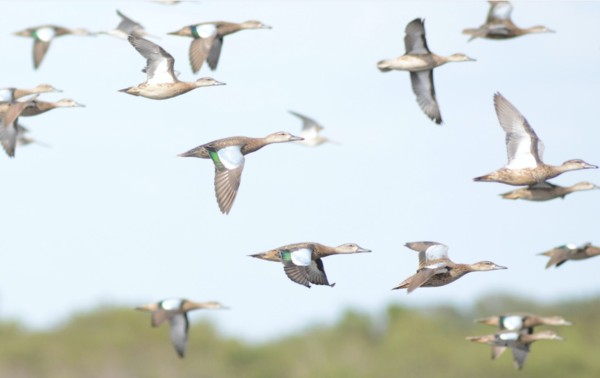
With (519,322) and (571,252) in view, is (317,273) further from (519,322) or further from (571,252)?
(571,252)

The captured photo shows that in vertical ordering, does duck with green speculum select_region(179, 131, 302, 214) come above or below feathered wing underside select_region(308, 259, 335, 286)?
above

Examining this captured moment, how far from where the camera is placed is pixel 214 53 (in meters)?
23.3

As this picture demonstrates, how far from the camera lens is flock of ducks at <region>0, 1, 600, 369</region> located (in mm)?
18641

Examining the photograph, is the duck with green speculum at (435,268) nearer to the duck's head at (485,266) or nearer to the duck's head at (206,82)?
the duck's head at (485,266)

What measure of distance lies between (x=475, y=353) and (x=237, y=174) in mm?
38135

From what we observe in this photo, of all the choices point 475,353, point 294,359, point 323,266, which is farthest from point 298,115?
point 294,359

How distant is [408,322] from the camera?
211ft

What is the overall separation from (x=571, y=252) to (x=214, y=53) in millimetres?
6121

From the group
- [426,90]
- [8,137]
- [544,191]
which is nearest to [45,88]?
[8,137]

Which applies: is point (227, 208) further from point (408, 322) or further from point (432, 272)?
point (408, 322)

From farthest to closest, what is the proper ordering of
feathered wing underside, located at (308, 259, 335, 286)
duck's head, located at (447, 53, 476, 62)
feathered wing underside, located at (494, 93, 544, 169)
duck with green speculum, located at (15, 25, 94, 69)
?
duck with green speculum, located at (15, 25, 94, 69), duck's head, located at (447, 53, 476, 62), feathered wing underside, located at (494, 93, 544, 169), feathered wing underside, located at (308, 259, 335, 286)

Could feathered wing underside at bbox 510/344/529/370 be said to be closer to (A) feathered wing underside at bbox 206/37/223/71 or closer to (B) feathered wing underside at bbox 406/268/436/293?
(B) feathered wing underside at bbox 406/268/436/293

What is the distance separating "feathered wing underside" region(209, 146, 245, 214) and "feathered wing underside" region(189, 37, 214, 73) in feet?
8.56

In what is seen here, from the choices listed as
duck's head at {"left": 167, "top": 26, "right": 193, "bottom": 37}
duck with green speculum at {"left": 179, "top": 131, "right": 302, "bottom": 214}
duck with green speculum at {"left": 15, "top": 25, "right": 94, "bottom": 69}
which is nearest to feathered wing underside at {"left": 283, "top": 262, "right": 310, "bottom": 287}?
duck with green speculum at {"left": 179, "top": 131, "right": 302, "bottom": 214}
